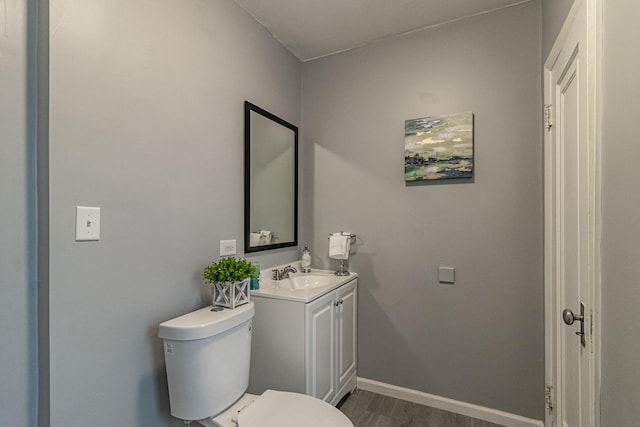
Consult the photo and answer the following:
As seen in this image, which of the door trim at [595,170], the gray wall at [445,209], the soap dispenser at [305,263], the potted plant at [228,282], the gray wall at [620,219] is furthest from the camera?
the soap dispenser at [305,263]

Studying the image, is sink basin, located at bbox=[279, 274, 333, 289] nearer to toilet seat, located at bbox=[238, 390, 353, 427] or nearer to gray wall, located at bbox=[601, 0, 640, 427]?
toilet seat, located at bbox=[238, 390, 353, 427]

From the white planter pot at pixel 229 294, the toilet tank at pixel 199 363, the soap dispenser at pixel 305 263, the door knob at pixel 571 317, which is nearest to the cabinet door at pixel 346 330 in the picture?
the soap dispenser at pixel 305 263

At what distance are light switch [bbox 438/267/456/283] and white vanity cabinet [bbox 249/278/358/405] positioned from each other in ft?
2.23

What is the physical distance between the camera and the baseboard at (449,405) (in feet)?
5.85

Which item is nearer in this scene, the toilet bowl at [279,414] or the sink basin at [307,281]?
the toilet bowl at [279,414]

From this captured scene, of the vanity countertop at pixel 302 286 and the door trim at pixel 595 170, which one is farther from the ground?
the door trim at pixel 595 170

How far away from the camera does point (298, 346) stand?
160 cm

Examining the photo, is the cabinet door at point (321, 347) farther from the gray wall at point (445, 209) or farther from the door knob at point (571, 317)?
the door knob at point (571, 317)

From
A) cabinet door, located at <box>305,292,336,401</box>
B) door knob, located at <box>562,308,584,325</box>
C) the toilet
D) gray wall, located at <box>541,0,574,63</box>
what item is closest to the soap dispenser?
cabinet door, located at <box>305,292,336,401</box>

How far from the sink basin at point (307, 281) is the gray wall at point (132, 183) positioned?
641 millimetres

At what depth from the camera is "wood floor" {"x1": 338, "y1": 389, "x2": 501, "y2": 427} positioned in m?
A: 1.82

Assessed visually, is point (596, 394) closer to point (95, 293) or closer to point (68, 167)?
point (95, 293)


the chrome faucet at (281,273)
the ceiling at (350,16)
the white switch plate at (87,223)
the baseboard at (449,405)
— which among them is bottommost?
the baseboard at (449,405)

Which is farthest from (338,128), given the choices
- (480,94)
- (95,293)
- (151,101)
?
(95,293)
